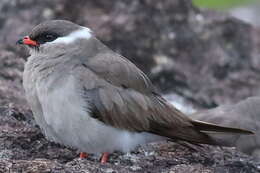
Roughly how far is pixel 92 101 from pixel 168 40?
10.6 ft

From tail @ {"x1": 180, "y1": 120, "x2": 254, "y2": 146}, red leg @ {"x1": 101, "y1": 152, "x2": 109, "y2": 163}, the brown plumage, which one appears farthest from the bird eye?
tail @ {"x1": 180, "y1": 120, "x2": 254, "y2": 146}

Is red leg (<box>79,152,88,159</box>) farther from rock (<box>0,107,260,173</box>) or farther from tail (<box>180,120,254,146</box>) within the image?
tail (<box>180,120,254,146</box>)

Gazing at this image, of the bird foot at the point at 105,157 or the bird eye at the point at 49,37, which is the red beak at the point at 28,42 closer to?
the bird eye at the point at 49,37

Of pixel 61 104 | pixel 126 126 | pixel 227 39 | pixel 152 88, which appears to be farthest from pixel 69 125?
pixel 227 39

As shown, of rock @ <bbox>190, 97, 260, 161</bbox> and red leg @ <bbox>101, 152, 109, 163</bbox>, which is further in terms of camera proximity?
rock @ <bbox>190, 97, 260, 161</bbox>

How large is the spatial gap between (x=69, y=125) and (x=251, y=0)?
40.1 ft

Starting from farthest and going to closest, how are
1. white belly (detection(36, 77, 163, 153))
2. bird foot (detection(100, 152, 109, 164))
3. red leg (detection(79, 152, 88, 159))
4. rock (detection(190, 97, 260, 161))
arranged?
rock (detection(190, 97, 260, 161)) → red leg (detection(79, 152, 88, 159)) → bird foot (detection(100, 152, 109, 164)) → white belly (detection(36, 77, 163, 153))

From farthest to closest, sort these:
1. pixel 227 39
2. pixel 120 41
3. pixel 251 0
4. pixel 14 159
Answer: pixel 251 0
pixel 227 39
pixel 120 41
pixel 14 159

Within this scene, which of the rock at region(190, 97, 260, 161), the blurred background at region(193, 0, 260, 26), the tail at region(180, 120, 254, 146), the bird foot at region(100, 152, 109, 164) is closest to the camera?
the bird foot at region(100, 152, 109, 164)

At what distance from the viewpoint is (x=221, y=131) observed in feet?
20.3

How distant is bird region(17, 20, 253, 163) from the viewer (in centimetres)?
595

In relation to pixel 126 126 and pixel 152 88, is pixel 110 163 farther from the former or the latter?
pixel 152 88

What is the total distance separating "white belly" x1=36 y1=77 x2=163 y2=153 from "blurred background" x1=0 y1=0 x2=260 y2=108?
259cm

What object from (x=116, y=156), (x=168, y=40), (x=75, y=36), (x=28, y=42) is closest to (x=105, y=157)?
(x=116, y=156)
